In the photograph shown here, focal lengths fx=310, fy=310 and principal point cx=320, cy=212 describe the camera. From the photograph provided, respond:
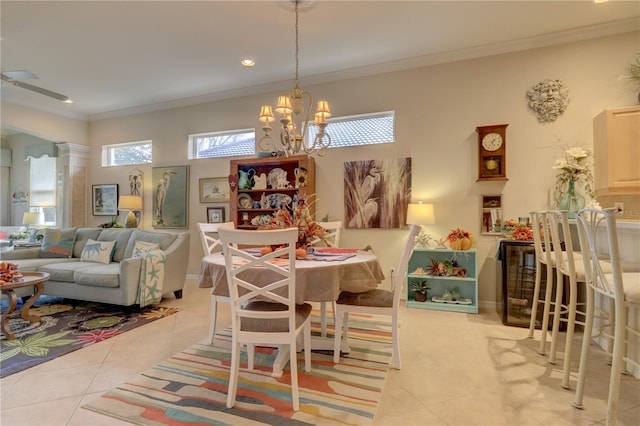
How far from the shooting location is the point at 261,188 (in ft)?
15.0

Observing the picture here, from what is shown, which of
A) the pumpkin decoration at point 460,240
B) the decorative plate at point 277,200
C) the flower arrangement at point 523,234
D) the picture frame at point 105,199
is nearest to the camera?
the flower arrangement at point 523,234

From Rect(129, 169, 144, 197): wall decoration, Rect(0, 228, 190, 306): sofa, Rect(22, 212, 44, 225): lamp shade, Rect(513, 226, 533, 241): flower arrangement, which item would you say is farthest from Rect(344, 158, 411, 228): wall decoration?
Rect(22, 212, 44, 225): lamp shade

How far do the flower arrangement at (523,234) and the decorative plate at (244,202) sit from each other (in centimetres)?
342

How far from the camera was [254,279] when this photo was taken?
1962mm

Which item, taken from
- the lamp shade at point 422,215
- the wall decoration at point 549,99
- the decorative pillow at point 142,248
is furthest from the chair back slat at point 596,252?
the decorative pillow at point 142,248

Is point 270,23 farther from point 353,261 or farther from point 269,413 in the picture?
point 269,413

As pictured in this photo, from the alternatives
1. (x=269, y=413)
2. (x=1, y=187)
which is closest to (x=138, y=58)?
(x=269, y=413)

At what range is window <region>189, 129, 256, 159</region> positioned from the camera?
16.4 feet

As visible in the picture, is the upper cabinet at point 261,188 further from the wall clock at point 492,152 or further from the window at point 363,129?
the wall clock at point 492,152

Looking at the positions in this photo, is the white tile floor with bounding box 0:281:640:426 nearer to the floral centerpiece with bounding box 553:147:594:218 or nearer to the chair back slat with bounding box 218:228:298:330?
the chair back slat with bounding box 218:228:298:330

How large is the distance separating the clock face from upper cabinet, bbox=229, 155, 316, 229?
2.19 metres

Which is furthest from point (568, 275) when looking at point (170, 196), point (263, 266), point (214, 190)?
point (170, 196)

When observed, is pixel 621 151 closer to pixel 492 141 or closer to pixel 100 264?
pixel 492 141

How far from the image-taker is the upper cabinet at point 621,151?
292 centimetres
